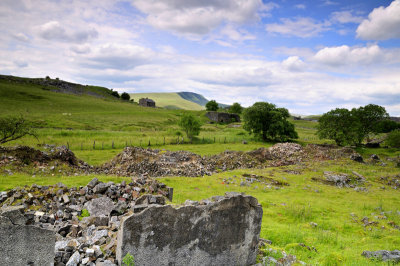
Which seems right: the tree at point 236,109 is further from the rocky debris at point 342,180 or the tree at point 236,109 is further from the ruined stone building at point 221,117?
the rocky debris at point 342,180

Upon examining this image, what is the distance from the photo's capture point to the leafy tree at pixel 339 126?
49188mm

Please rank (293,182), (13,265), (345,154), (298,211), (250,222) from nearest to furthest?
(13,265), (250,222), (298,211), (293,182), (345,154)

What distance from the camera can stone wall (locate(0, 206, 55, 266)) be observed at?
6.00 meters

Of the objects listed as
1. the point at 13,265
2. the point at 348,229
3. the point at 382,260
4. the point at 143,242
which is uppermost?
the point at 143,242

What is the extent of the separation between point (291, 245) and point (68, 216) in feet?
31.0

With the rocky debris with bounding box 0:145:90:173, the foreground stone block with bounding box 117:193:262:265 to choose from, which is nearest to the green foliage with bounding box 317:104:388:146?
Result: the rocky debris with bounding box 0:145:90:173

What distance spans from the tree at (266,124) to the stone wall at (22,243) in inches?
2069

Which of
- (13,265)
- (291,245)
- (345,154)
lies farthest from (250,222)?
(345,154)

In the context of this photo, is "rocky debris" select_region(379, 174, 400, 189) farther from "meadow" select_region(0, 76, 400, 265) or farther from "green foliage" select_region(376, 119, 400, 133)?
"green foliage" select_region(376, 119, 400, 133)

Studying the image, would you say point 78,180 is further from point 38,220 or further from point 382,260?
point 382,260

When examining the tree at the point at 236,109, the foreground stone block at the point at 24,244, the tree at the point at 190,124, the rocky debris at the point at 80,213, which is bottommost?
the rocky debris at the point at 80,213

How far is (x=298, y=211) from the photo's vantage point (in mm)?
16141

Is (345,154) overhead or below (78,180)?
overhead

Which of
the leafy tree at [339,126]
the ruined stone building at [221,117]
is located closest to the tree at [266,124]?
the leafy tree at [339,126]
